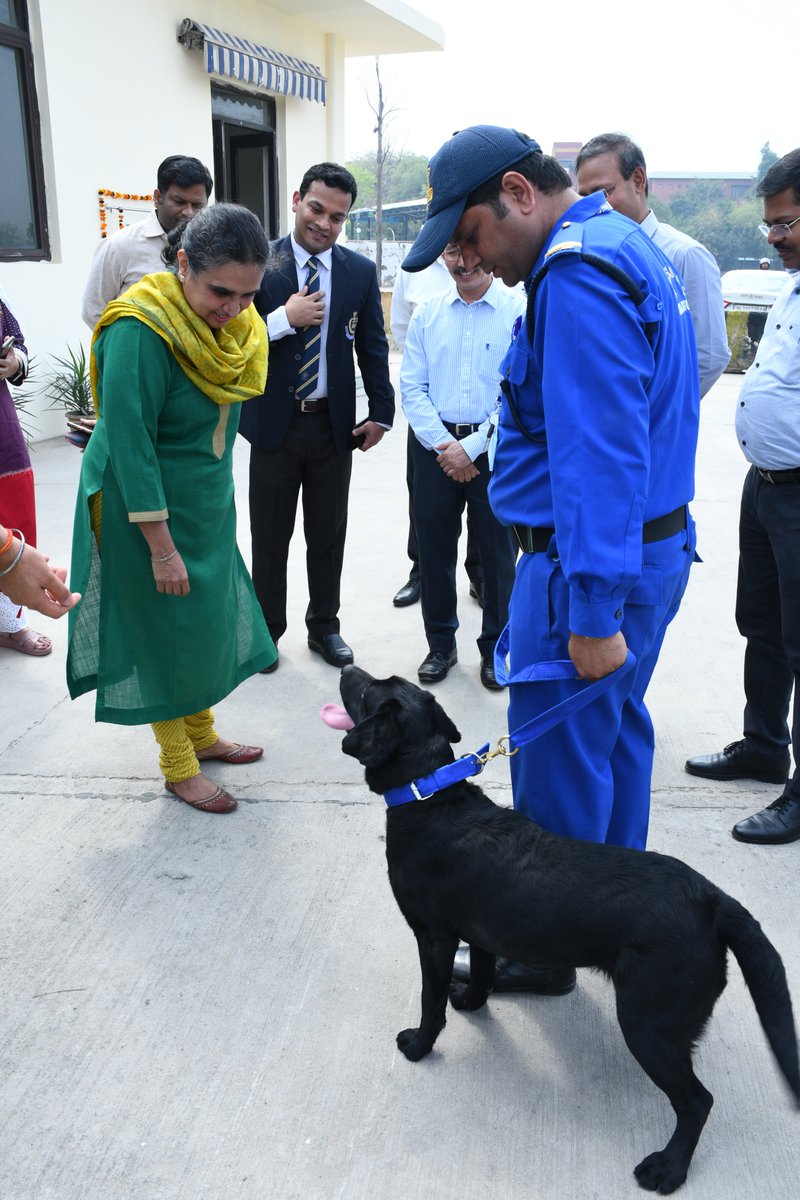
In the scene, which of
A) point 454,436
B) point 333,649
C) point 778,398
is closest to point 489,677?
point 333,649

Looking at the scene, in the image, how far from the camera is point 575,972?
91.2 inches

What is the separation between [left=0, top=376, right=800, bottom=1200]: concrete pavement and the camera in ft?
5.96

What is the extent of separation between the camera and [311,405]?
154 inches

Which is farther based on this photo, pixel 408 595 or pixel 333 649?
pixel 408 595

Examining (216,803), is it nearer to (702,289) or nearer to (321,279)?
(321,279)

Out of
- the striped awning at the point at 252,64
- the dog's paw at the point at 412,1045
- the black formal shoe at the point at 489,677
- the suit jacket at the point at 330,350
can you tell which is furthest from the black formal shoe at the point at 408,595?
the striped awning at the point at 252,64

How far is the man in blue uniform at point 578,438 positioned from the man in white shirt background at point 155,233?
2.49 meters

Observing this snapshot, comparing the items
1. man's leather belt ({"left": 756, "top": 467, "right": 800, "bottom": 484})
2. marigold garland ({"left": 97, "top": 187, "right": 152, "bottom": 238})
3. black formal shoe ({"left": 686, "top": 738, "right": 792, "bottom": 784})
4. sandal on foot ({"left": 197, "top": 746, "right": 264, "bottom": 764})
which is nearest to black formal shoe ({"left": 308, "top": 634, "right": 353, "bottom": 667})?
sandal on foot ({"left": 197, "top": 746, "right": 264, "bottom": 764})

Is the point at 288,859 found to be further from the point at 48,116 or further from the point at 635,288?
the point at 48,116

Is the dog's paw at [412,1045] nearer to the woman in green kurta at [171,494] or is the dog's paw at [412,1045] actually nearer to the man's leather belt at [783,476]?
the woman in green kurta at [171,494]

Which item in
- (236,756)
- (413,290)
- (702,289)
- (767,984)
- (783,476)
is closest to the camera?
(767,984)

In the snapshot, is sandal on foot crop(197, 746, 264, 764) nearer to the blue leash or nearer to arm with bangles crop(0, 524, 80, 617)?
arm with bangles crop(0, 524, 80, 617)

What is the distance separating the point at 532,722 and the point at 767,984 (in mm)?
656

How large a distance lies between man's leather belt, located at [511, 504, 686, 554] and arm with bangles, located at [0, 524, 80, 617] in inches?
42.9
